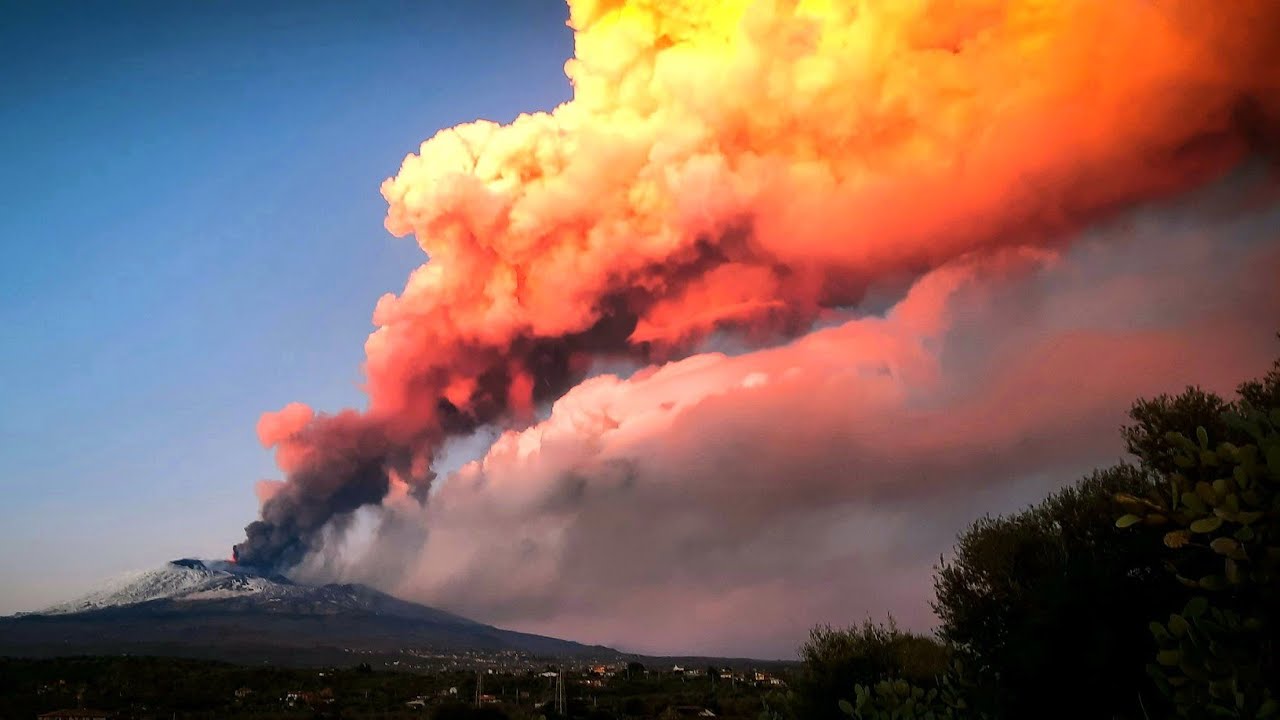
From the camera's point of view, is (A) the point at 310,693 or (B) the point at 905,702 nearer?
(B) the point at 905,702

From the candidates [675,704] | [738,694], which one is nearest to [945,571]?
[675,704]

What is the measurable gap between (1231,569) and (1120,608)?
Answer: 7856 millimetres

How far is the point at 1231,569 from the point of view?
10.9 feet

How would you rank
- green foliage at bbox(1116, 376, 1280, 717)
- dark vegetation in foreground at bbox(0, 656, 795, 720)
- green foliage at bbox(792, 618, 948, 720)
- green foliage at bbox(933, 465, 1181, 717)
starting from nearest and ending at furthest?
green foliage at bbox(1116, 376, 1280, 717) < green foliage at bbox(933, 465, 1181, 717) < green foliage at bbox(792, 618, 948, 720) < dark vegetation in foreground at bbox(0, 656, 795, 720)

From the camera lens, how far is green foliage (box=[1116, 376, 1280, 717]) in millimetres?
3295

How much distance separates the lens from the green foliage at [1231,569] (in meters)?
3.29

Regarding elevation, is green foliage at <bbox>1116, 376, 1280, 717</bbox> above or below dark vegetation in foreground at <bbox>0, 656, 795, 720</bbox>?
above

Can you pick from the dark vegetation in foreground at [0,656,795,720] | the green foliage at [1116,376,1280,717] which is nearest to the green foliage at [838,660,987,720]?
the green foliage at [1116,376,1280,717]

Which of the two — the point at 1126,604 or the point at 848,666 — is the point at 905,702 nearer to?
the point at 1126,604

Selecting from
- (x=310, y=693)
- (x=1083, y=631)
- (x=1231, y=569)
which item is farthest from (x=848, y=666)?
(x=310, y=693)

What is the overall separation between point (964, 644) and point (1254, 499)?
12301 mm

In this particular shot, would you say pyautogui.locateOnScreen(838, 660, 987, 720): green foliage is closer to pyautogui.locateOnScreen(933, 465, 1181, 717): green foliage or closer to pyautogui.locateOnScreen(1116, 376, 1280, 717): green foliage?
pyautogui.locateOnScreen(933, 465, 1181, 717): green foliage

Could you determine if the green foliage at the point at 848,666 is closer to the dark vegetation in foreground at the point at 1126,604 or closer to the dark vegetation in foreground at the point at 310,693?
the dark vegetation in foreground at the point at 1126,604

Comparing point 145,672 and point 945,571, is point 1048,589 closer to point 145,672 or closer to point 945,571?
point 945,571
